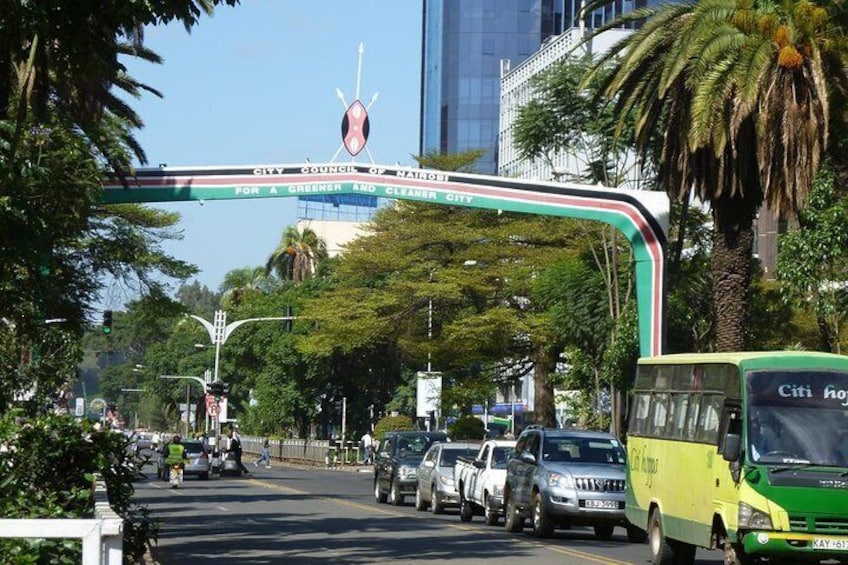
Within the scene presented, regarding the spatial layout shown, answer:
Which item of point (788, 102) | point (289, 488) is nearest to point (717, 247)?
point (788, 102)

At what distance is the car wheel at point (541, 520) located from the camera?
27984 millimetres

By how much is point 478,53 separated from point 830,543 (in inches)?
5402

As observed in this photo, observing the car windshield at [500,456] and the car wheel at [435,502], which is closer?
the car windshield at [500,456]

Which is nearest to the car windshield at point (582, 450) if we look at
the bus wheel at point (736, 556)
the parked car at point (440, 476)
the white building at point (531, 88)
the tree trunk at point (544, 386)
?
the parked car at point (440, 476)

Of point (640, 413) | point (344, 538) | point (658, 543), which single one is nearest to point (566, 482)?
point (344, 538)

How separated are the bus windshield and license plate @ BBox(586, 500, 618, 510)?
9.51 metres

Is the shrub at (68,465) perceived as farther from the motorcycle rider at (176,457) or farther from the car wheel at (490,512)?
the motorcycle rider at (176,457)

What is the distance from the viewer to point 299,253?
410 feet

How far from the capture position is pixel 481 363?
69.3 m

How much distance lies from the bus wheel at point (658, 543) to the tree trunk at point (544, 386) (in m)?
39.1

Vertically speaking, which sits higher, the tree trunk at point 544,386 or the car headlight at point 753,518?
the tree trunk at point 544,386

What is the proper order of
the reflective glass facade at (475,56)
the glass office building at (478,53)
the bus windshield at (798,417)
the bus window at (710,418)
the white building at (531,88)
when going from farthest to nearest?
the reflective glass facade at (475,56)
the glass office building at (478,53)
the white building at (531,88)
the bus window at (710,418)
the bus windshield at (798,417)

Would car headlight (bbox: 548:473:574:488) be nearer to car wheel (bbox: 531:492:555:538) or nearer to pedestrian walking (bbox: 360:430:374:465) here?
car wheel (bbox: 531:492:555:538)

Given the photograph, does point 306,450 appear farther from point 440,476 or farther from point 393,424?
point 440,476
